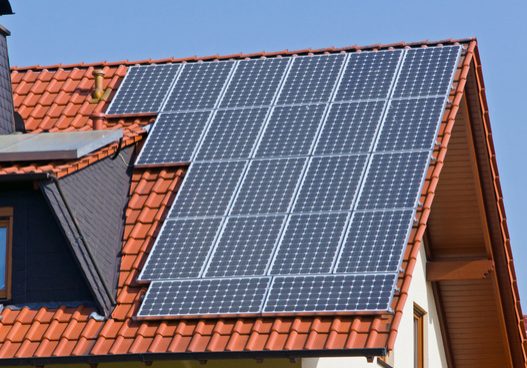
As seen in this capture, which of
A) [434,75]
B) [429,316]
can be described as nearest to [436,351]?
[429,316]

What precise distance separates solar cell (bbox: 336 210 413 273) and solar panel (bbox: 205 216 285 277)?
0.92m

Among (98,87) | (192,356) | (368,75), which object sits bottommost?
(192,356)

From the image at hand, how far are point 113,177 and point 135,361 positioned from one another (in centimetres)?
308

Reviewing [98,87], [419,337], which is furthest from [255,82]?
[419,337]

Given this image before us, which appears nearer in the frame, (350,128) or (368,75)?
(350,128)

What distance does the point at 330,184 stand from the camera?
707 inches

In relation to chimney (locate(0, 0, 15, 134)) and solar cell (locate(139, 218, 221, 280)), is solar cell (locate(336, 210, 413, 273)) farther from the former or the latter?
chimney (locate(0, 0, 15, 134))

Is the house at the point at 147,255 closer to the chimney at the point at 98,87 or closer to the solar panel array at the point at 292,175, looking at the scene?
the chimney at the point at 98,87

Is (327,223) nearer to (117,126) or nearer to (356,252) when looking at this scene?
(356,252)

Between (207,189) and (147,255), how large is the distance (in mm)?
1244

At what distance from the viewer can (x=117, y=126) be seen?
1992cm

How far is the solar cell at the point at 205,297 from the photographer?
54.1 feet

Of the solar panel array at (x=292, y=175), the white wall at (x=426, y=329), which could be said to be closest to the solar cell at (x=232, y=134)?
the solar panel array at (x=292, y=175)

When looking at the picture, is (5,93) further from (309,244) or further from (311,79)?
(309,244)
